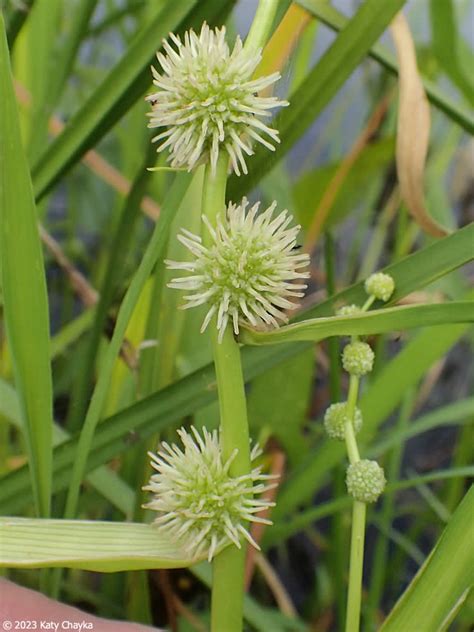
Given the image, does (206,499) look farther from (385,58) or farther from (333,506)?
(385,58)

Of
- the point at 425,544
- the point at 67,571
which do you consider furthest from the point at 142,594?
the point at 425,544

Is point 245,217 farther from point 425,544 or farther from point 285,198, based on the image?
point 425,544

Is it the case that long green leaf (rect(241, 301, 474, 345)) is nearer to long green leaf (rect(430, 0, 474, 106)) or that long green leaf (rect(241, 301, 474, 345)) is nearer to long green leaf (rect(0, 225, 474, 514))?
long green leaf (rect(0, 225, 474, 514))

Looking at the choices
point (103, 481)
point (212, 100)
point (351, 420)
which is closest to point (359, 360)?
point (351, 420)

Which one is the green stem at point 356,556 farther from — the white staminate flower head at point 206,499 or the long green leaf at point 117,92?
the long green leaf at point 117,92

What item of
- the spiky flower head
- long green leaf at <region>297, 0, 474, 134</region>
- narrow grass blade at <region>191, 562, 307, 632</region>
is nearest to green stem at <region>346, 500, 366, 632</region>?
the spiky flower head

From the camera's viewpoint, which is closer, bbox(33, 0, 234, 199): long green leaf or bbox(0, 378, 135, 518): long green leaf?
bbox(33, 0, 234, 199): long green leaf

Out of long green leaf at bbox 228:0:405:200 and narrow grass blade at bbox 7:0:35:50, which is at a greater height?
narrow grass blade at bbox 7:0:35:50
